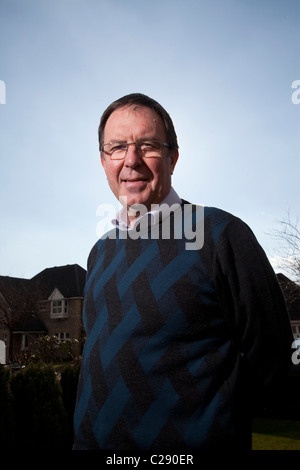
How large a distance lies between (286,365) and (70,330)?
35.8m

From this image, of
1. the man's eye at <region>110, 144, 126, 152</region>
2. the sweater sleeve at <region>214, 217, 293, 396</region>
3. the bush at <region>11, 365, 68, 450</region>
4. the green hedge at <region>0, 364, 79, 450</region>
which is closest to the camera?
the sweater sleeve at <region>214, 217, 293, 396</region>

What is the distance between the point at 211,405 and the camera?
1343 mm

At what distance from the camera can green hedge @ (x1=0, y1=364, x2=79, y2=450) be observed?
5988mm

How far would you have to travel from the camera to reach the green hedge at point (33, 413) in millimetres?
5988

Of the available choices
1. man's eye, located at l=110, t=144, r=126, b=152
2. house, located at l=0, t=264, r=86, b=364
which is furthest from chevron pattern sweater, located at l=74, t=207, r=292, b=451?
house, located at l=0, t=264, r=86, b=364

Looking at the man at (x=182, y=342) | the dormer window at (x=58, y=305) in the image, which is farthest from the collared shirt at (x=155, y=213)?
the dormer window at (x=58, y=305)

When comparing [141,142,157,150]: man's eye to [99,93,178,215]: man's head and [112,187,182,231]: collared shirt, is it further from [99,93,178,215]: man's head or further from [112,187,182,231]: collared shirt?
[112,187,182,231]: collared shirt

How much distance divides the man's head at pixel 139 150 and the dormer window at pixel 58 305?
35569mm

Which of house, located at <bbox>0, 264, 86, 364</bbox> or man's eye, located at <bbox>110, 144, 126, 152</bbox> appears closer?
man's eye, located at <bbox>110, 144, 126, 152</bbox>

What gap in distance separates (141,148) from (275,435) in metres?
9.18

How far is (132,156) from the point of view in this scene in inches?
71.1

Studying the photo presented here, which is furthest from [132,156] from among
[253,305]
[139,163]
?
[253,305]
